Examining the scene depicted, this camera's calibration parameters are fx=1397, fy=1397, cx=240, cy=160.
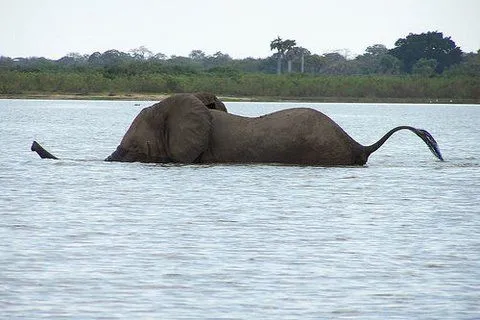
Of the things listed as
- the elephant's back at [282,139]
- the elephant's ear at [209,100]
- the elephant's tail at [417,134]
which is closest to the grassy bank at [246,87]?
the elephant's ear at [209,100]

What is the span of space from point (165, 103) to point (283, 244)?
8347mm

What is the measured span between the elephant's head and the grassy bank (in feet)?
220

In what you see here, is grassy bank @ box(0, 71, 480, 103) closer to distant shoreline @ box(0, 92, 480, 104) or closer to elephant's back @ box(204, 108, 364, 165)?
distant shoreline @ box(0, 92, 480, 104)

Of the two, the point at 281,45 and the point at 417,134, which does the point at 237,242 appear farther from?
the point at 281,45

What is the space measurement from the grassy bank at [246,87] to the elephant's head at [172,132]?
66.9 metres

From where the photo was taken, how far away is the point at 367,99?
102375 millimetres

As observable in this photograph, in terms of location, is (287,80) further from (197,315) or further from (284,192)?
(197,315)

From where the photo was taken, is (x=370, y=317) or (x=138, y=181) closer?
(x=370, y=317)

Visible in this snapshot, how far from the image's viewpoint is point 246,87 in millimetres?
96500

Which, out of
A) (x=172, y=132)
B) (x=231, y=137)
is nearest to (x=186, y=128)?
(x=172, y=132)

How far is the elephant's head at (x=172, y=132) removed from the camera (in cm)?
1956

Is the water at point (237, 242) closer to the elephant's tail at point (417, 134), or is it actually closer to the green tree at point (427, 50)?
the elephant's tail at point (417, 134)

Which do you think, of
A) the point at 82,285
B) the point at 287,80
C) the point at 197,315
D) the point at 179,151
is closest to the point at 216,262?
the point at 82,285

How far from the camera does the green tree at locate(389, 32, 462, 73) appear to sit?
122688mm
